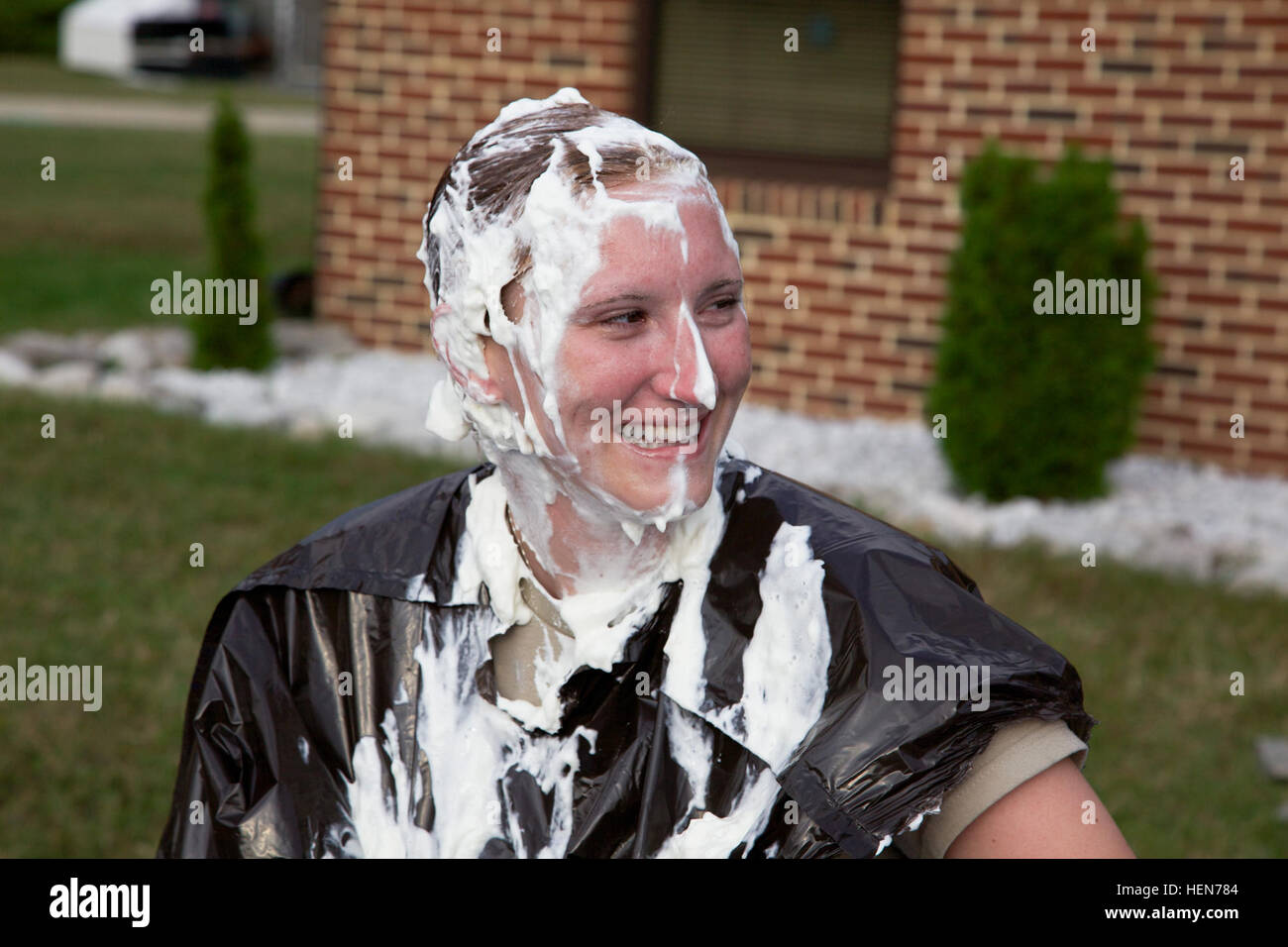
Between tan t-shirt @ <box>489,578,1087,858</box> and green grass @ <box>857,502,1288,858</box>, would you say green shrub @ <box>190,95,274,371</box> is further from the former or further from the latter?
tan t-shirt @ <box>489,578,1087,858</box>

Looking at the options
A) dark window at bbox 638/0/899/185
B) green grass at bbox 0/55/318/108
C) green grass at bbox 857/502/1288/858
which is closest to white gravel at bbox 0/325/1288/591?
green grass at bbox 857/502/1288/858

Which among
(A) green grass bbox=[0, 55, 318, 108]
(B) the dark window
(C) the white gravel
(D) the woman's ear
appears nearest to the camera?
(D) the woman's ear

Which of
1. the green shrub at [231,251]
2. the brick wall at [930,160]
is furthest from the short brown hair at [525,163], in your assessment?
the green shrub at [231,251]

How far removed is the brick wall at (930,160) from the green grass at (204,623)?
170cm

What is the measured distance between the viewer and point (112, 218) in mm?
14375

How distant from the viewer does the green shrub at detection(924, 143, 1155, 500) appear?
6.15 meters

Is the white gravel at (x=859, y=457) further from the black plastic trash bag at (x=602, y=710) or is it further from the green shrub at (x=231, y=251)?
the black plastic trash bag at (x=602, y=710)

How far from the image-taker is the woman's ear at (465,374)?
2262mm

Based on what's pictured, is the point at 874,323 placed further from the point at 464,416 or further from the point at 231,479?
the point at 464,416

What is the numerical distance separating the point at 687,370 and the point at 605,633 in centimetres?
45

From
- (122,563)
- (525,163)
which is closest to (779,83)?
(122,563)

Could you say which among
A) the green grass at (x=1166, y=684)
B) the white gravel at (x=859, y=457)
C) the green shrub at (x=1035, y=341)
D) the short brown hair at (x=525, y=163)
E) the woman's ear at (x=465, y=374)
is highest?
the short brown hair at (x=525, y=163)

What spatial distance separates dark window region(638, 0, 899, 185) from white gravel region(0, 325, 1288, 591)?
1.37 metres

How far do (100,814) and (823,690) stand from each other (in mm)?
2782
